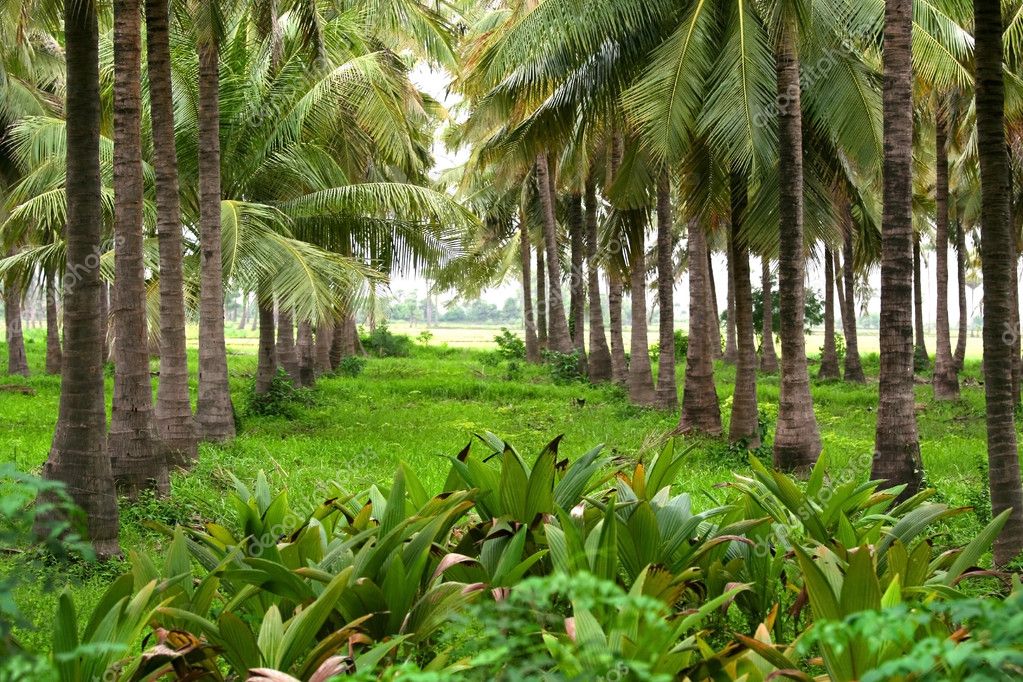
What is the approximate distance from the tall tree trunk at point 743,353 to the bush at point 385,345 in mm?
21825

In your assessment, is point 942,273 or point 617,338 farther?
point 617,338

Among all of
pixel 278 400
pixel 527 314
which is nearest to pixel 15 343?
Result: pixel 278 400

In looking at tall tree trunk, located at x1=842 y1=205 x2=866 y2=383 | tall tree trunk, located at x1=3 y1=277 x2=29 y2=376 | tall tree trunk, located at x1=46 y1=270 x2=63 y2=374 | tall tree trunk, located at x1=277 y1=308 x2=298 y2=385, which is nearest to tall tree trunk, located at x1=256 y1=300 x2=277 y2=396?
tall tree trunk, located at x1=277 y1=308 x2=298 y2=385

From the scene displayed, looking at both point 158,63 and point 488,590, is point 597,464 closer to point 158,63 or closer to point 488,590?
point 488,590

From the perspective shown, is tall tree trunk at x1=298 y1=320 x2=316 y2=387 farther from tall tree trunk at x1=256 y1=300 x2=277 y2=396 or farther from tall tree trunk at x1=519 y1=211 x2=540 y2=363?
tall tree trunk at x1=519 y1=211 x2=540 y2=363

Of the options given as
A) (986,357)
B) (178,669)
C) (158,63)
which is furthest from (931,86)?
(178,669)

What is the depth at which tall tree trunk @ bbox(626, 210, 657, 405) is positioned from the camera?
17.1 meters

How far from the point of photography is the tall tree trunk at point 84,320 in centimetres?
699

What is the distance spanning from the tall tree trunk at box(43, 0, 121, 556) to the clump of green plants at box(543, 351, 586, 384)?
54.3 feet

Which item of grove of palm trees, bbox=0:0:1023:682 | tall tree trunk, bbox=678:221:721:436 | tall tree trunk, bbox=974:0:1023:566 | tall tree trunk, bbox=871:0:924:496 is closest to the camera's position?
grove of palm trees, bbox=0:0:1023:682

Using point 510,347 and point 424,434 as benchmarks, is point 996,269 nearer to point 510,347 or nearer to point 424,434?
point 424,434

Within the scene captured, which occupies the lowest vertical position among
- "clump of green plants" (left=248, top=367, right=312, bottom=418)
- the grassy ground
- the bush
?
the grassy ground

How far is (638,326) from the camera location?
18625 mm

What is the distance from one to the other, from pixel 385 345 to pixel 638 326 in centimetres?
1861
